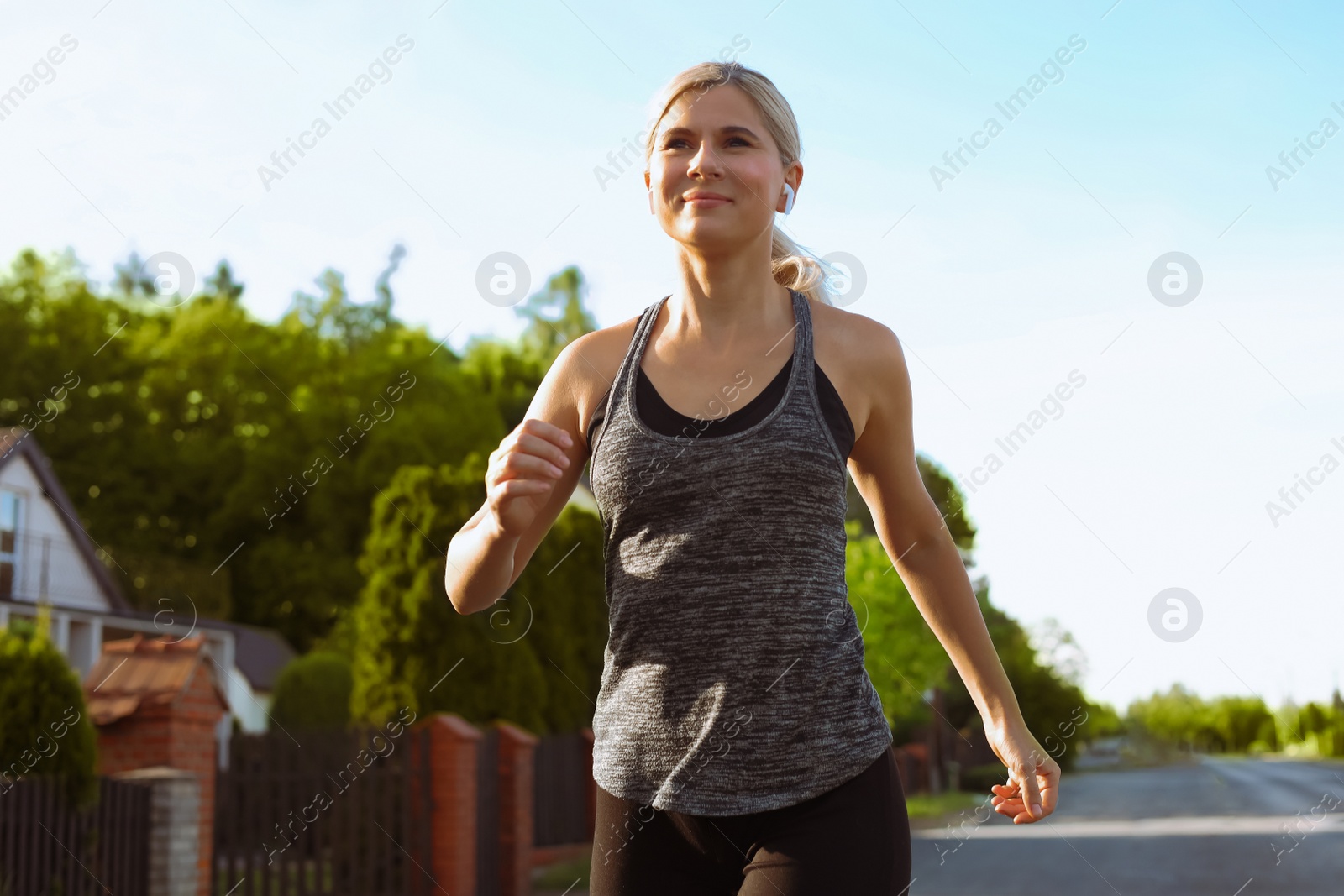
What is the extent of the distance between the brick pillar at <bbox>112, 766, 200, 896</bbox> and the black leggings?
7467 mm

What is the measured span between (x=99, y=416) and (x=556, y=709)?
1184 inches

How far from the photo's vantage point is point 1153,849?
52.4 ft

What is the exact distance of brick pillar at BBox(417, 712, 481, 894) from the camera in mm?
11680

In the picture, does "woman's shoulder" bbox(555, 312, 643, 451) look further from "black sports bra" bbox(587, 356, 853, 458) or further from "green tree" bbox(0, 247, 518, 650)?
"green tree" bbox(0, 247, 518, 650)

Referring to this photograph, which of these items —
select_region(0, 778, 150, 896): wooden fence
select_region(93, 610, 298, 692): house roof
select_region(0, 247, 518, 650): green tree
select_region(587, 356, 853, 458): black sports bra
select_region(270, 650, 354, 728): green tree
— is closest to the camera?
select_region(587, 356, 853, 458): black sports bra

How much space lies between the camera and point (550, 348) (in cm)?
4694

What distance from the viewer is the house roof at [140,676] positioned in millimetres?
8898

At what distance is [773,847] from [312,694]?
27.6m

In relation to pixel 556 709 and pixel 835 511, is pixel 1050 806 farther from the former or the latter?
pixel 556 709

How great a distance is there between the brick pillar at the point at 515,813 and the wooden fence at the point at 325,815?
4.20 ft

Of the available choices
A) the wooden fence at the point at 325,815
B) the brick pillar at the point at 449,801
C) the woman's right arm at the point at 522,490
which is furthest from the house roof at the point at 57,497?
the woman's right arm at the point at 522,490

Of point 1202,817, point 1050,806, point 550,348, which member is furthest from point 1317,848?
point 550,348

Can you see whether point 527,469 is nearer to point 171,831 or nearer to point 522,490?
point 522,490

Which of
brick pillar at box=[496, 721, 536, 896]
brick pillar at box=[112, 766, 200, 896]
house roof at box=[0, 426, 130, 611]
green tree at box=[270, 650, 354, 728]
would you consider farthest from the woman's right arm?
house roof at box=[0, 426, 130, 611]
